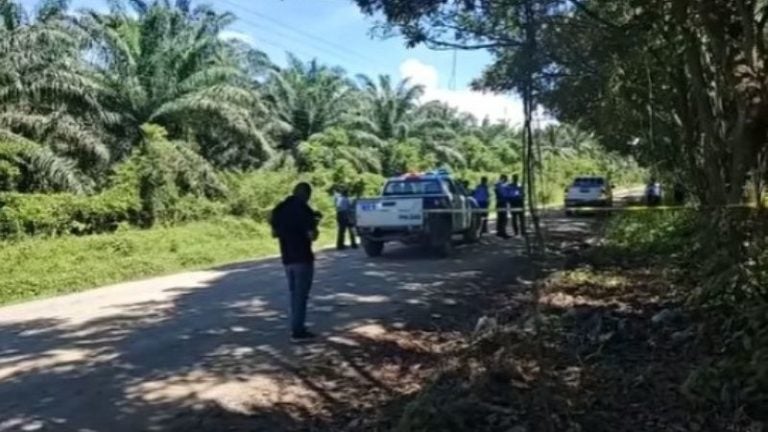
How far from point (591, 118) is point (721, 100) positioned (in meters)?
13.7

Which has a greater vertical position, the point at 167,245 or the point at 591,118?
the point at 591,118

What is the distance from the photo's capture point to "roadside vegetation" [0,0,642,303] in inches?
791

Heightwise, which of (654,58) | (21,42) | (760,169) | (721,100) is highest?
(21,42)

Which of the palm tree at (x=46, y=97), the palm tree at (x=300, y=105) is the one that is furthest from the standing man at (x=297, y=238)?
the palm tree at (x=300, y=105)

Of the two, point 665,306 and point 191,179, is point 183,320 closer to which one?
point 665,306

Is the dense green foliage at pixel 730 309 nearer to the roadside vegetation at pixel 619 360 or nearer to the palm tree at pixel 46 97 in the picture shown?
the roadside vegetation at pixel 619 360

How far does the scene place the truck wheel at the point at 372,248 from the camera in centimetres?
1904

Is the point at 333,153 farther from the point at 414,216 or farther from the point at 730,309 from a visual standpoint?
the point at 730,309

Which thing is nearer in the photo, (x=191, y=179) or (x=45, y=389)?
(x=45, y=389)

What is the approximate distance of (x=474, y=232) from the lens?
2177 cm

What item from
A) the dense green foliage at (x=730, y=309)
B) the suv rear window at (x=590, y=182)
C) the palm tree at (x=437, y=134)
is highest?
the palm tree at (x=437, y=134)

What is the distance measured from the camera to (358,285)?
1465 centimetres

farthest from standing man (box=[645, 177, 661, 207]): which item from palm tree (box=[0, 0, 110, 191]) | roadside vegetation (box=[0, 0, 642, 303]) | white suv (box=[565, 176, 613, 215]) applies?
palm tree (box=[0, 0, 110, 191])

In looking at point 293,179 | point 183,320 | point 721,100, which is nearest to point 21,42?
point 293,179
